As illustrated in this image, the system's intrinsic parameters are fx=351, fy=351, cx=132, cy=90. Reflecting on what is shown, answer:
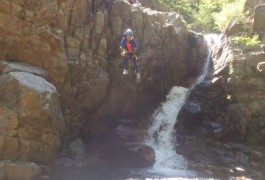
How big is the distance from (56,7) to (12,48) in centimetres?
257

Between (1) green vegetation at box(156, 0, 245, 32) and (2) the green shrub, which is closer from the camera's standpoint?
(2) the green shrub

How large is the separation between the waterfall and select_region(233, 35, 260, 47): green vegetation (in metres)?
2.39

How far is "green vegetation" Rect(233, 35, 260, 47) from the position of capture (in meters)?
17.8

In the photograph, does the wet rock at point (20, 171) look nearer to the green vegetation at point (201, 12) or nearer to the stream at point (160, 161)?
the stream at point (160, 161)

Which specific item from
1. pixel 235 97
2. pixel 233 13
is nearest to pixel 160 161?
pixel 235 97

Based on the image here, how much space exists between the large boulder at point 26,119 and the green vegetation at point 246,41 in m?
10.4

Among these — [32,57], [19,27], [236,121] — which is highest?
[19,27]

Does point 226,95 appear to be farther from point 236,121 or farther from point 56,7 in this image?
point 56,7

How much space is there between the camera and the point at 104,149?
1592 cm

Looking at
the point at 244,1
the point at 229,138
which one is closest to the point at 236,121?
the point at 229,138

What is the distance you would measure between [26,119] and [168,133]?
7.80 metres

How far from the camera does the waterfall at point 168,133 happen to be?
1511 centimetres

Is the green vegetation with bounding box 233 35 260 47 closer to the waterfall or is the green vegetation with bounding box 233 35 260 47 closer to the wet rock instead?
the waterfall

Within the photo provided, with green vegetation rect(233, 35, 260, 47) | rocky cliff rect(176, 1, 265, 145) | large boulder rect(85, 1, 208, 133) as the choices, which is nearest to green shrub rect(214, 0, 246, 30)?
rocky cliff rect(176, 1, 265, 145)
